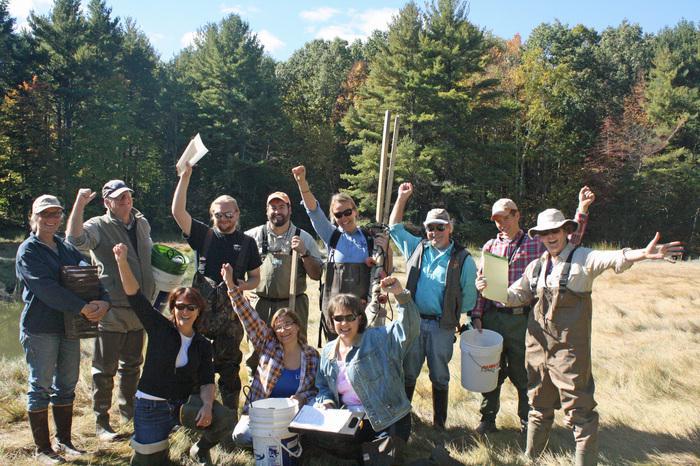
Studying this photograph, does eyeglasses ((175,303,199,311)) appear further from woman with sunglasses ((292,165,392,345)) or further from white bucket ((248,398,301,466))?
woman with sunglasses ((292,165,392,345))

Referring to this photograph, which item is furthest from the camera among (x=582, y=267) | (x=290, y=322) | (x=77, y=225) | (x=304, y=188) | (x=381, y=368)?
(x=304, y=188)

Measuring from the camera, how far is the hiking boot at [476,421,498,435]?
5.08 m

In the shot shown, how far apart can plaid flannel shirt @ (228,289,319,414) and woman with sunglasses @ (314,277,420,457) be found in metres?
0.24

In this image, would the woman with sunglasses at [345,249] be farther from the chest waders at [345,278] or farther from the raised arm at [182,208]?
the raised arm at [182,208]

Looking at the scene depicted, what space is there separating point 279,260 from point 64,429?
2326mm

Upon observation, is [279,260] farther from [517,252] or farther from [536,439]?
[536,439]

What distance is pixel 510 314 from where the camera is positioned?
5.04 metres

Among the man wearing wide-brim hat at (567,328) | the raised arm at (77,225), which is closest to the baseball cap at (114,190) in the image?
the raised arm at (77,225)

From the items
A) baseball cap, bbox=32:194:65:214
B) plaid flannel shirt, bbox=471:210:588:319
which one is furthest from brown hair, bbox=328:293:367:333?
baseball cap, bbox=32:194:65:214

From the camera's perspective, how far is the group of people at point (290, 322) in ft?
13.3

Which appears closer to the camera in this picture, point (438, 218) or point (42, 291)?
point (42, 291)

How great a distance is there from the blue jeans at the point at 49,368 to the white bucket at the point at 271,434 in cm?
167

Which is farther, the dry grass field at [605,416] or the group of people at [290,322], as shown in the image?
the dry grass field at [605,416]

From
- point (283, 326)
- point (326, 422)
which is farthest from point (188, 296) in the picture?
point (326, 422)
